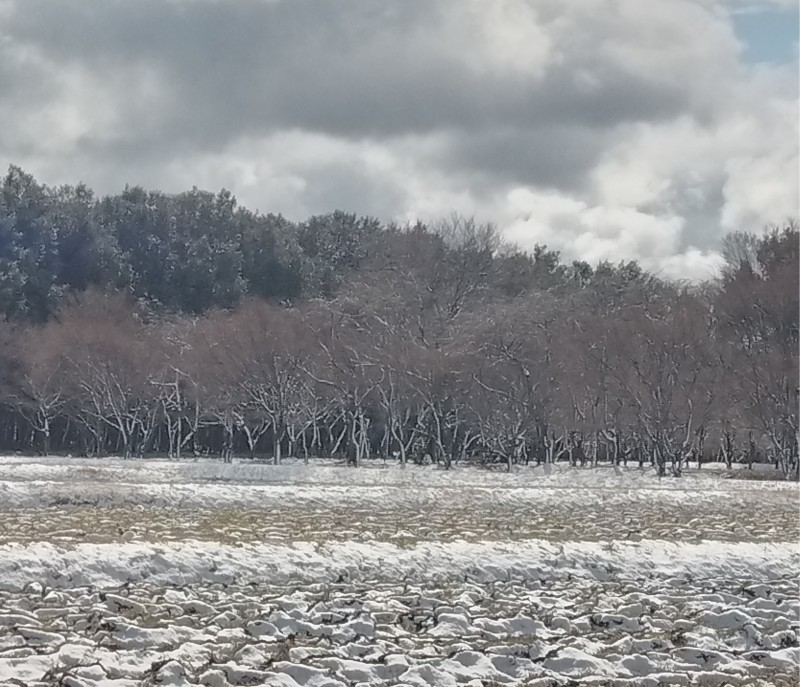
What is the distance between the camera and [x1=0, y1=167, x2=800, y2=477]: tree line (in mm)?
40625

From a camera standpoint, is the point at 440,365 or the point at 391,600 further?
the point at 440,365

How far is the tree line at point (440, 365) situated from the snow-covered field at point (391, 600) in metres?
24.8

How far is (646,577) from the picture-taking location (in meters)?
12.0

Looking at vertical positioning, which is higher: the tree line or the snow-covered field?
the tree line

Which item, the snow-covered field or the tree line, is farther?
the tree line

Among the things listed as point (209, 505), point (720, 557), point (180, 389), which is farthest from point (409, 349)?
point (720, 557)

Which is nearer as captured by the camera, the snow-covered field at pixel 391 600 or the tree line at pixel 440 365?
the snow-covered field at pixel 391 600

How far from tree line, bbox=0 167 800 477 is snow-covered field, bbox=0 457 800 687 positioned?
24.8 meters

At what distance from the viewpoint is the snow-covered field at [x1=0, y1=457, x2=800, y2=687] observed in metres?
8.23

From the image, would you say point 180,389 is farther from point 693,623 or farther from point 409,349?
point 693,623

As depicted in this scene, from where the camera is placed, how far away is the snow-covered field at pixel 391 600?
324 inches

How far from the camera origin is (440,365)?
45.2 m

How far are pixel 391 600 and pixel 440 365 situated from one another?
116 ft

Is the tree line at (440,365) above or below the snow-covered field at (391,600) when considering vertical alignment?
above
